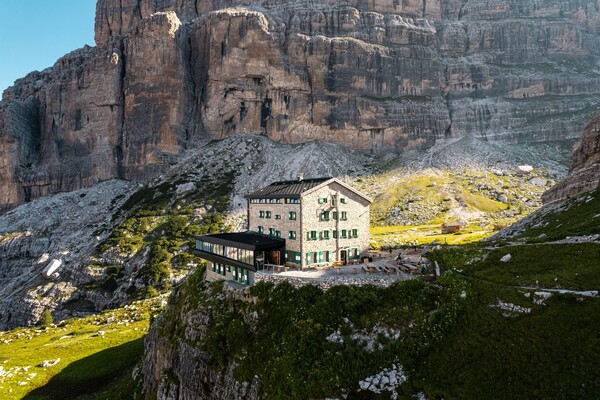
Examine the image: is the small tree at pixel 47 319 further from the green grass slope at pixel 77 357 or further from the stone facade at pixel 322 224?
the stone facade at pixel 322 224

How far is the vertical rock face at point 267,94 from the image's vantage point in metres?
156

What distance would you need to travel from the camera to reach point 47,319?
287 ft

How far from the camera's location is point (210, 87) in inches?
6245

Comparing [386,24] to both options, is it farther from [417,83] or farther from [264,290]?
[264,290]

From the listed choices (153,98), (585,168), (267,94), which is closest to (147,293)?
(585,168)

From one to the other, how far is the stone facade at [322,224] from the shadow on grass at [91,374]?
30.9m

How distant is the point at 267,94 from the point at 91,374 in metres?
125

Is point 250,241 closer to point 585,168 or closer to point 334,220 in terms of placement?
point 334,220

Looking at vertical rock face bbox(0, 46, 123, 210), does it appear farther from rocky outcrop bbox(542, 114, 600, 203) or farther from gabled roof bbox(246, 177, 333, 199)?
rocky outcrop bbox(542, 114, 600, 203)

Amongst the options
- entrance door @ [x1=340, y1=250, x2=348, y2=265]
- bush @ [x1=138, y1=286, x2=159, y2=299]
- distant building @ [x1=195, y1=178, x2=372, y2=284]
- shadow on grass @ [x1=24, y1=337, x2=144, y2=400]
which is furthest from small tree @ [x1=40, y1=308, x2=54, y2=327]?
entrance door @ [x1=340, y1=250, x2=348, y2=265]

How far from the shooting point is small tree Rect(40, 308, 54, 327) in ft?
285

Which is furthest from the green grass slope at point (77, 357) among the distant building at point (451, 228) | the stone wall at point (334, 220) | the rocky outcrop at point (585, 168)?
the rocky outcrop at point (585, 168)

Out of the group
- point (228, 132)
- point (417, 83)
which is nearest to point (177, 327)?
point (228, 132)

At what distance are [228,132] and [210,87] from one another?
19324 millimetres
